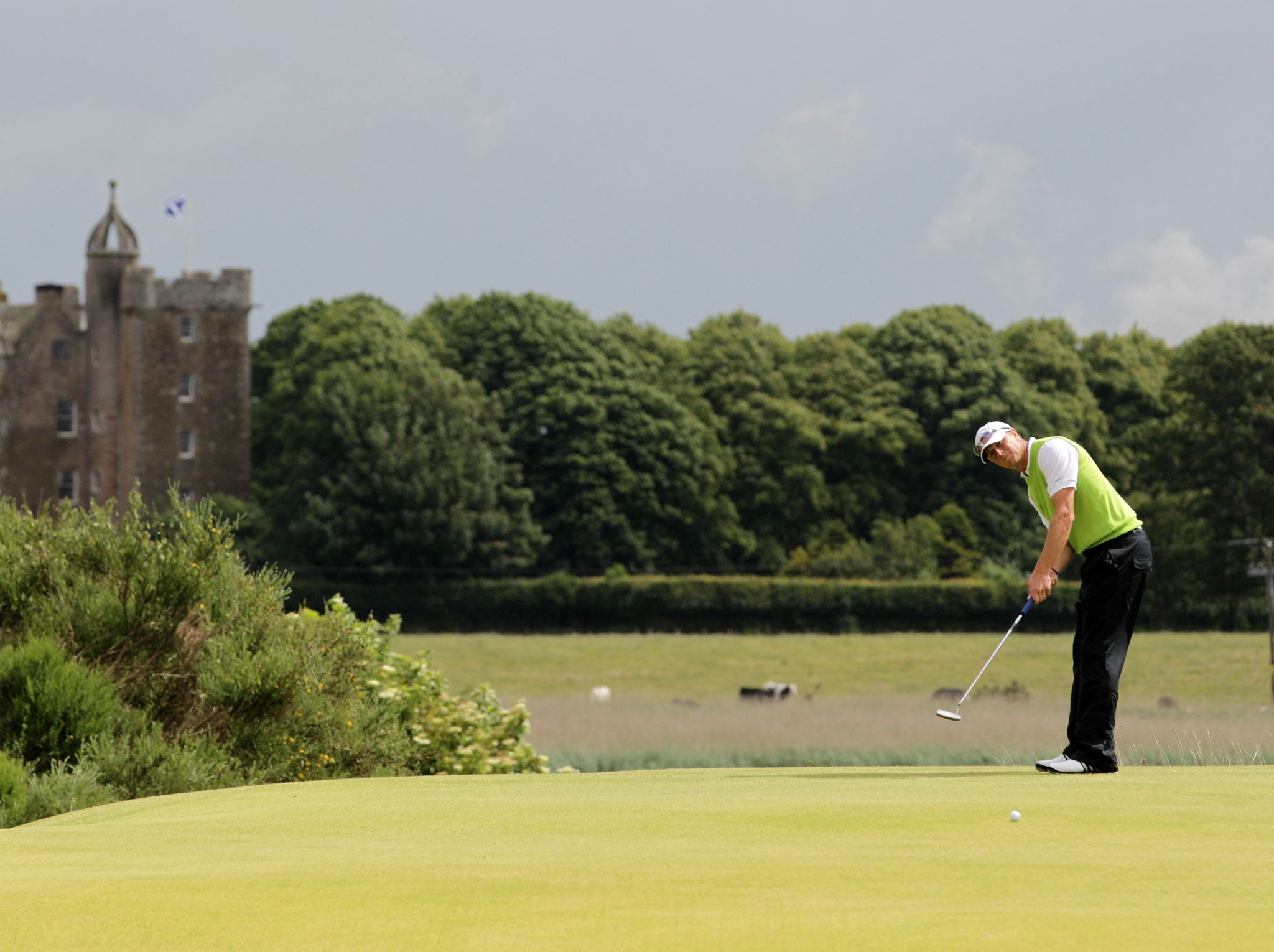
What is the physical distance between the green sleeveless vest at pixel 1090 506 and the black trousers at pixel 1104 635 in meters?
0.07

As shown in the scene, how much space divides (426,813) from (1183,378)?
67.7 metres

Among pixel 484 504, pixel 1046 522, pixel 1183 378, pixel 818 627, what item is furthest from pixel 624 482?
pixel 1046 522

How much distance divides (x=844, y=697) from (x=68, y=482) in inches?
1964

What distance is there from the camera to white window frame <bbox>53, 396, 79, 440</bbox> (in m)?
77.9

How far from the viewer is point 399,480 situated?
67062 mm

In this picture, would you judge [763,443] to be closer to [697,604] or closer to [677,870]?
[697,604]

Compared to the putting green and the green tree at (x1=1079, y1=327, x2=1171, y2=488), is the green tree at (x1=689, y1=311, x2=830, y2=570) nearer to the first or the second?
the green tree at (x1=1079, y1=327, x2=1171, y2=488)

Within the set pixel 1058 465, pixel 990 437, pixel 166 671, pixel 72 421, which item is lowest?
pixel 166 671

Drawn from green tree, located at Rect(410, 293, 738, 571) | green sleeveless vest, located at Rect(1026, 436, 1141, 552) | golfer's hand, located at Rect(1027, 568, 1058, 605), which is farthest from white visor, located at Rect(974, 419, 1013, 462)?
green tree, located at Rect(410, 293, 738, 571)

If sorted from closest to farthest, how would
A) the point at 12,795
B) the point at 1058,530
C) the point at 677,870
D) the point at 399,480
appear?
1. the point at 677,870
2. the point at 1058,530
3. the point at 12,795
4. the point at 399,480

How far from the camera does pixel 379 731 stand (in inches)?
564

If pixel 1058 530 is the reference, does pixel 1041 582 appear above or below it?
below

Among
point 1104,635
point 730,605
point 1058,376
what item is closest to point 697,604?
point 730,605

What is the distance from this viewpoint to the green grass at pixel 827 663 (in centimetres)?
4747
